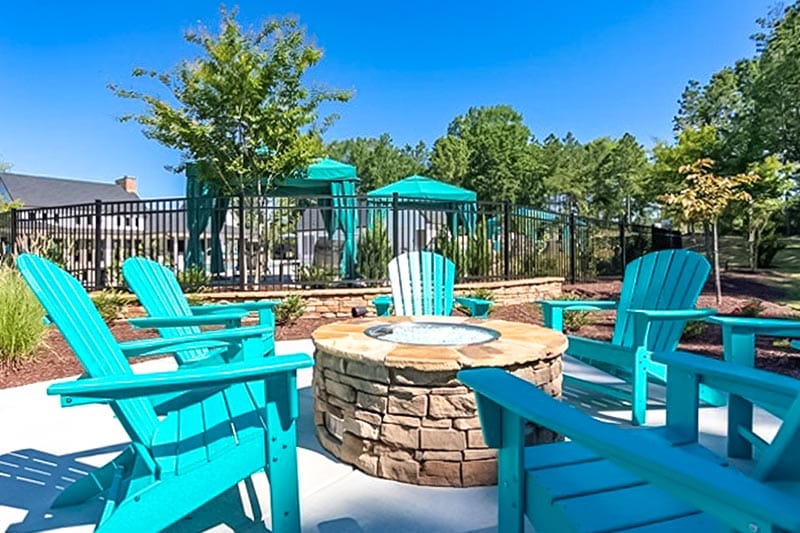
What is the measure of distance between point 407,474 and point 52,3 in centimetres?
1171

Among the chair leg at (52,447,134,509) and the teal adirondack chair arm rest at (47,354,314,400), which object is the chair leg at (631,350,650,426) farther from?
the chair leg at (52,447,134,509)

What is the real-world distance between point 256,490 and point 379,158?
35261 mm

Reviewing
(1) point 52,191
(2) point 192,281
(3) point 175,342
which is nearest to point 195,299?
(2) point 192,281

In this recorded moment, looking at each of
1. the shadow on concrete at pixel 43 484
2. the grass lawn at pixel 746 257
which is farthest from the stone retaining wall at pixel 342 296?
the grass lawn at pixel 746 257

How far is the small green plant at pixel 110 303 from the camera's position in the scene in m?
5.59

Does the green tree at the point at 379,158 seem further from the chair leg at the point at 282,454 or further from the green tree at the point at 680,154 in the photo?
the chair leg at the point at 282,454

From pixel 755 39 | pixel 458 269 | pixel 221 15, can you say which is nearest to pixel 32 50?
pixel 221 15

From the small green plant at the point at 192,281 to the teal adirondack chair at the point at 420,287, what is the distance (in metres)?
3.63

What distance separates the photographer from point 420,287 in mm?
4219

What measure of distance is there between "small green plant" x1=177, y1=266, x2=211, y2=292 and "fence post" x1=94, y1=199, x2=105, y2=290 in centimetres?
120

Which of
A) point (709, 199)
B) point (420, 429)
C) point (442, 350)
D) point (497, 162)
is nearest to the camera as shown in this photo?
point (420, 429)

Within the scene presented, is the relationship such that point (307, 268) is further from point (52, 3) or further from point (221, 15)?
point (52, 3)

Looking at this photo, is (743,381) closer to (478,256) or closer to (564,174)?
(478,256)

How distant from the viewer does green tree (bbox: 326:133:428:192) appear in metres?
35.2
